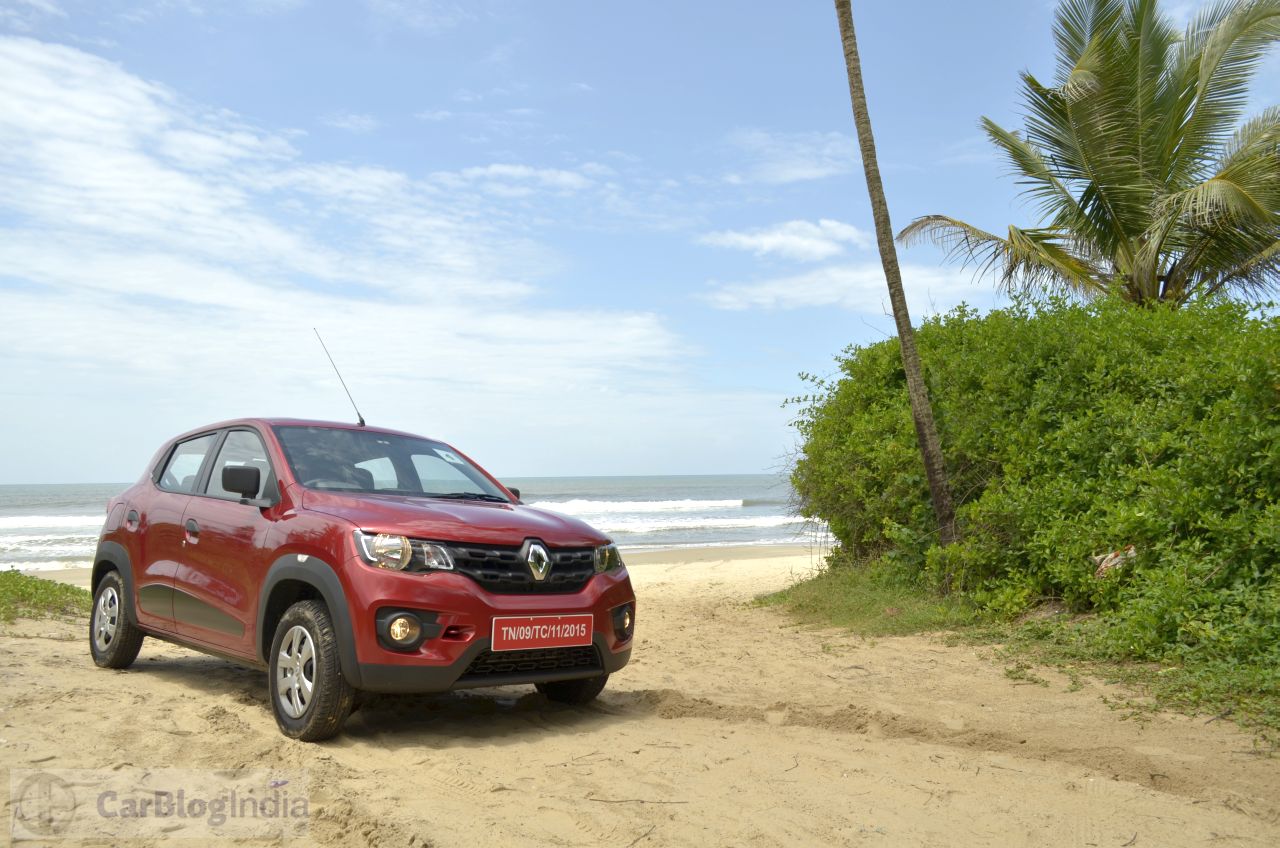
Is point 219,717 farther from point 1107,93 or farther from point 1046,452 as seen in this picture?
point 1107,93

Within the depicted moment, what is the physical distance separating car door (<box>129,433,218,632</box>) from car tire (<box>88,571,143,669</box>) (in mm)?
261

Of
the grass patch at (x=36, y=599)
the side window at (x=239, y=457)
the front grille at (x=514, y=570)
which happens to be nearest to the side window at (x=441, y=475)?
the side window at (x=239, y=457)

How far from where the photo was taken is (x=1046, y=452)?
28.5 feet

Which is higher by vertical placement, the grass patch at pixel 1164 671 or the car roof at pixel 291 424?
the car roof at pixel 291 424

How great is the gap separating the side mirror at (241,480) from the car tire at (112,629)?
1992 millimetres

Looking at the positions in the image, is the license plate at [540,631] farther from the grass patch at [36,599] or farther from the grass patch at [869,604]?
the grass patch at [36,599]

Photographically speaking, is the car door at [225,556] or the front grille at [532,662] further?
the car door at [225,556]

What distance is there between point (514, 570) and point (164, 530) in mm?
2767

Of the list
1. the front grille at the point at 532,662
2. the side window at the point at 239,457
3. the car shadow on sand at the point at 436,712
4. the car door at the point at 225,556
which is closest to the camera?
the front grille at the point at 532,662

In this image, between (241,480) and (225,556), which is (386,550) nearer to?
(241,480)

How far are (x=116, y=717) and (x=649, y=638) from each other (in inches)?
210

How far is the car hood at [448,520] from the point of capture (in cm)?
503

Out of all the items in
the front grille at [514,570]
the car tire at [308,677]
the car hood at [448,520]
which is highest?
the car hood at [448,520]

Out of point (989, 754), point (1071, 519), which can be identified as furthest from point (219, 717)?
point (1071, 519)
